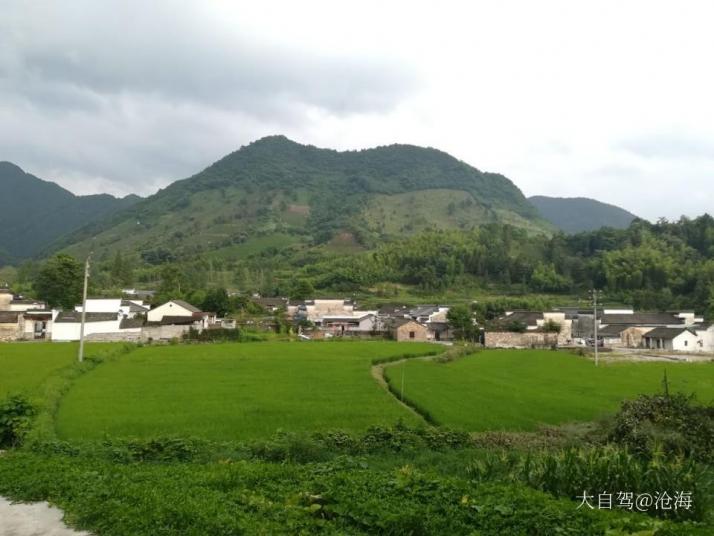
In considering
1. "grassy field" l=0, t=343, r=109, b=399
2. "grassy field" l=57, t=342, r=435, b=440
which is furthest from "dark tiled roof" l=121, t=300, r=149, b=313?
"grassy field" l=57, t=342, r=435, b=440

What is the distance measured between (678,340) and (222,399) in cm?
6712

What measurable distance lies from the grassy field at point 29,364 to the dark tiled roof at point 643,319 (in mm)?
72964

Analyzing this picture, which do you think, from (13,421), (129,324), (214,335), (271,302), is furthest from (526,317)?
(13,421)

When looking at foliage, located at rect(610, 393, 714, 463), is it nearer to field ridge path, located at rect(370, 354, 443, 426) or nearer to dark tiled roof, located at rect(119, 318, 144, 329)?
field ridge path, located at rect(370, 354, 443, 426)

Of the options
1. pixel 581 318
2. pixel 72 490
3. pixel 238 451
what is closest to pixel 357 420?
pixel 238 451

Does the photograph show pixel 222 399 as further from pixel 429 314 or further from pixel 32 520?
pixel 429 314

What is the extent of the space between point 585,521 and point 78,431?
52.9 ft

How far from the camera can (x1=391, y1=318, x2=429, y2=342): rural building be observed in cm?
7300

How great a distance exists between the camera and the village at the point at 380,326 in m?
61.2

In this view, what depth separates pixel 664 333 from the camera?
72.5 m

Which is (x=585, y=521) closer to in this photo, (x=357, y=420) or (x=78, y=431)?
(x=357, y=420)

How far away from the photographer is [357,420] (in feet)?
66.4

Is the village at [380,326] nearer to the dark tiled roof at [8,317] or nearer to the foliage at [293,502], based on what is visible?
the dark tiled roof at [8,317]

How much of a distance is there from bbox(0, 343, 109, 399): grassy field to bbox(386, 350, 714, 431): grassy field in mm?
17112
